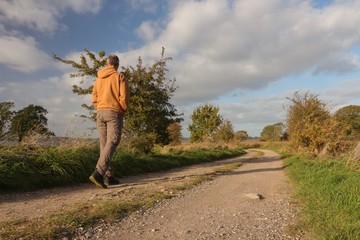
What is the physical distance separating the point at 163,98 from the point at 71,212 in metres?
9.05

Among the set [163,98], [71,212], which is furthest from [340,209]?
[163,98]

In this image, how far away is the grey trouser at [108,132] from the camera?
6.28 metres

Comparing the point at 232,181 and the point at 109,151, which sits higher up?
the point at 109,151

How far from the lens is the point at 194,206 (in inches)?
189

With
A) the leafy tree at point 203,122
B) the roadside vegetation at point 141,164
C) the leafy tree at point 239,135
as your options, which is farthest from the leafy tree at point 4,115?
the leafy tree at point 239,135

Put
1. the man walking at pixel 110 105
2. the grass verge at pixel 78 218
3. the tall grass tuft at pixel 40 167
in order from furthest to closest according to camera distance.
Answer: the man walking at pixel 110 105 → the tall grass tuft at pixel 40 167 → the grass verge at pixel 78 218

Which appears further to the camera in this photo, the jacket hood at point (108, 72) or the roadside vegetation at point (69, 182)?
the jacket hood at point (108, 72)

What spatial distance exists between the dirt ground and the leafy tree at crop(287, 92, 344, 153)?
9.18 m

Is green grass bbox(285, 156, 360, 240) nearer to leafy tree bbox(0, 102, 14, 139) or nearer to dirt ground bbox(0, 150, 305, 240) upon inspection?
dirt ground bbox(0, 150, 305, 240)

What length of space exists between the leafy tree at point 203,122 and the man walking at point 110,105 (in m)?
30.0

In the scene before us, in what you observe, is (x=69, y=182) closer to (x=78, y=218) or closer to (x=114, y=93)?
(x=114, y=93)

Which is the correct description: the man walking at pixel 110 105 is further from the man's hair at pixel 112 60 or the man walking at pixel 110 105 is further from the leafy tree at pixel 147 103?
the leafy tree at pixel 147 103

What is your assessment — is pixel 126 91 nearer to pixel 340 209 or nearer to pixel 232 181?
pixel 232 181

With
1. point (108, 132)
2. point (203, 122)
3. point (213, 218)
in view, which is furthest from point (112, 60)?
point (203, 122)
